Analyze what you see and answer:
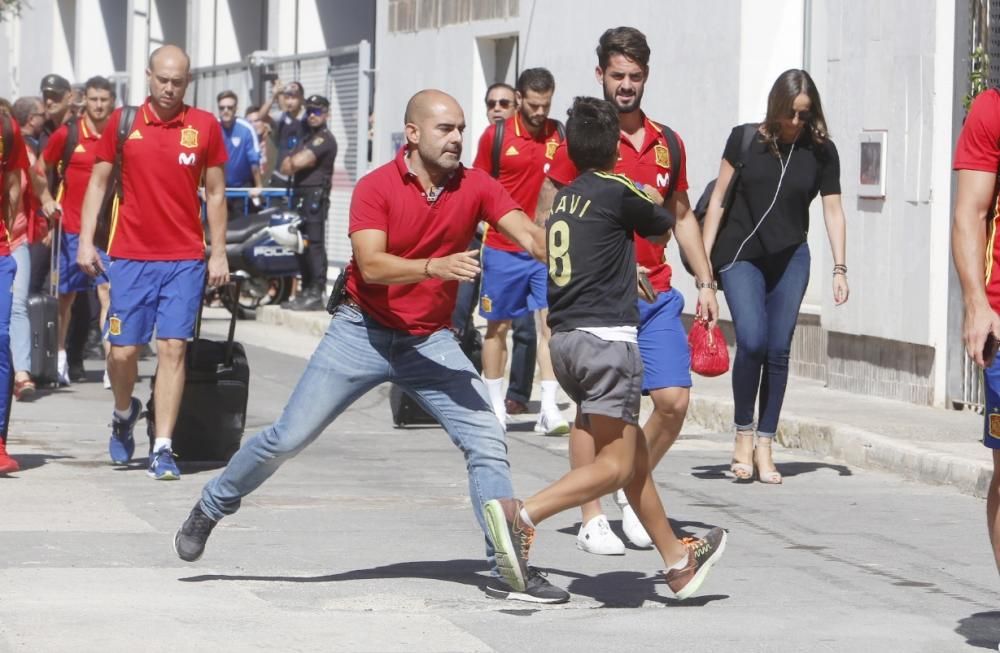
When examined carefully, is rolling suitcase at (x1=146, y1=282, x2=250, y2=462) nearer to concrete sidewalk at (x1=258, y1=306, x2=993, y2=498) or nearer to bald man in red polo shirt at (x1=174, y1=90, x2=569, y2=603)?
bald man in red polo shirt at (x1=174, y1=90, x2=569, y2=603)

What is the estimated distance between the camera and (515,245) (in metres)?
11.8

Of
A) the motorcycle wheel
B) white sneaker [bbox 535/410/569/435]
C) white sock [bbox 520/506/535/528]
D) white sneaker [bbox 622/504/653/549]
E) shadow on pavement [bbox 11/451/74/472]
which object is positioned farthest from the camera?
the motorcycle wheel

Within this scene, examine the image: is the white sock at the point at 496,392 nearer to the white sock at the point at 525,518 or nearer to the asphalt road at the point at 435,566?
the asphalt road at the point at 435,566

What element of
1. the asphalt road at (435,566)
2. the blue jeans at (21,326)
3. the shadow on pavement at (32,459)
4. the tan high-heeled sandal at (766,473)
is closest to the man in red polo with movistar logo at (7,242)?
the shadow on pavement at (32,459)

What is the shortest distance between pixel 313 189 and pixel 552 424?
8.91 metres

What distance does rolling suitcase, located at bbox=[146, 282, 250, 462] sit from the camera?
10289 mm

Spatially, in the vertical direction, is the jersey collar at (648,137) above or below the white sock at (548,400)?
above

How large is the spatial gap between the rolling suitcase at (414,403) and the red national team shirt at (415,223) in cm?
515

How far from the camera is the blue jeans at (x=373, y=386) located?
7.05 m

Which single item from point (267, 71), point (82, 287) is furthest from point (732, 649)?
point (267, 71)

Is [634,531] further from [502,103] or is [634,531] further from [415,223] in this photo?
[502,103]

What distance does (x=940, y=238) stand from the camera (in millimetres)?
12586

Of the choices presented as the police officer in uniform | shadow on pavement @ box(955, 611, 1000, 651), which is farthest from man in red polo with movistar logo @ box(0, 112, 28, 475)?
the police officer in uniform

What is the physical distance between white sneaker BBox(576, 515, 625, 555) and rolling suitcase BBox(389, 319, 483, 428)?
4.31 meters
